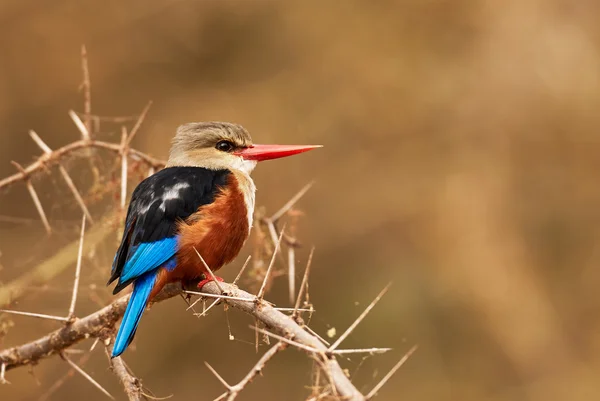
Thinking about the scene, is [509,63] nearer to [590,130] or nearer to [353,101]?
[590,130]

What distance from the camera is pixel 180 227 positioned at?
3.40 m

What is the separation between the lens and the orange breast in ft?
10.9

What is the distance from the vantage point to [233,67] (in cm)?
766

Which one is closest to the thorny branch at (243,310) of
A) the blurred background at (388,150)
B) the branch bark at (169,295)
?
the branch bark at (169,295)

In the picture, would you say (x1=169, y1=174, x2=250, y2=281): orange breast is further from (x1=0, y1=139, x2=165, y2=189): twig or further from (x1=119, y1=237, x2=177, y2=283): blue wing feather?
(x1=0, y1=139, x2=165, y2=189): twig

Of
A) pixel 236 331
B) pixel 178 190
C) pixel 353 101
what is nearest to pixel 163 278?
pixel 178 190

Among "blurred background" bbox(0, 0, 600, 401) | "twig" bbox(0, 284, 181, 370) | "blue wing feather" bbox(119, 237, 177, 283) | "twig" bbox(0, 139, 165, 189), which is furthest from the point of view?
"blurred background" bbox(0, 0, 600, 401)

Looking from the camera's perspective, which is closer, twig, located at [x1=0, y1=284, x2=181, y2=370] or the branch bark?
the branch bark

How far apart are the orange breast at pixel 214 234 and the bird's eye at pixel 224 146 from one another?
46 centimetres

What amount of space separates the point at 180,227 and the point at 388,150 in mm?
4174

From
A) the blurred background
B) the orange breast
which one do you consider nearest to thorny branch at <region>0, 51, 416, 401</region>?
the orange breast

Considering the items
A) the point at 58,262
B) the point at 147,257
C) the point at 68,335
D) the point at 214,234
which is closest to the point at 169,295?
the point at 147,257

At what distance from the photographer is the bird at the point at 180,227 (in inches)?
125

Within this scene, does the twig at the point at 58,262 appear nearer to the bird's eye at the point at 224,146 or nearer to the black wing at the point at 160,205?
the black wing at the point at 160,205
